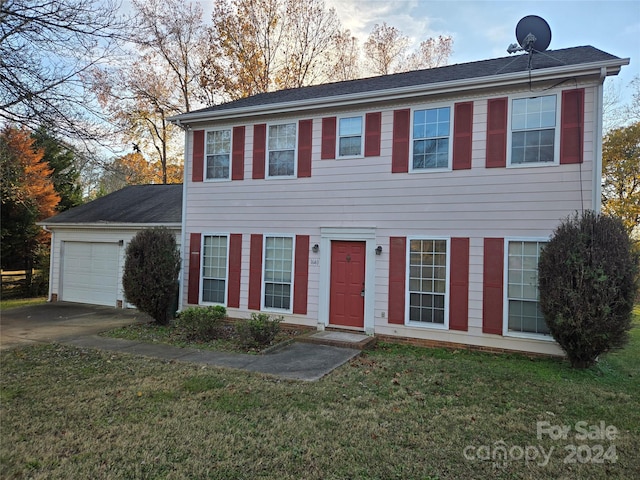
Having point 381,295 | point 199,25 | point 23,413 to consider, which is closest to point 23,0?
point 23,413

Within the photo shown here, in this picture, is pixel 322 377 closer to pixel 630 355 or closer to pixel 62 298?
pixel 630 355

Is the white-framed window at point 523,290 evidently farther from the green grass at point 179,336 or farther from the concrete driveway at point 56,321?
the concrete driveway at point 56,321

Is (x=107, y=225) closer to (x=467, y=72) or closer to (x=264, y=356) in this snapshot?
(x=264, y=356)

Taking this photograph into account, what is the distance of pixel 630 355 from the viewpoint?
25.3 feet

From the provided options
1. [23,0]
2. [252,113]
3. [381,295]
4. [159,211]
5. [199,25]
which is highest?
[199,25]

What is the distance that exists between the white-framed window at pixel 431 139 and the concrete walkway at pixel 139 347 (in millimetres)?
4010

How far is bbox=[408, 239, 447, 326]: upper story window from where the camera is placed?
7.91 m

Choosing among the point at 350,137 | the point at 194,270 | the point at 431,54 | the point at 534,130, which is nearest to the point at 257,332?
the point at 194,270

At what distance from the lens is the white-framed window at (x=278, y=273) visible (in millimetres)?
9344

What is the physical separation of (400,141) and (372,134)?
25.2 inches

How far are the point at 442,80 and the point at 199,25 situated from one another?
17580 mm

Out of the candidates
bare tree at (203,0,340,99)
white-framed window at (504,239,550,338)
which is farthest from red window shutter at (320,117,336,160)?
bare tree at (203,0,340,99)

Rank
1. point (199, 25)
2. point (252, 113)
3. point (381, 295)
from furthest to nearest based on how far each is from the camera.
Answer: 1. point (199, 25)
2. point (252, 113)
3. point (381, 295)

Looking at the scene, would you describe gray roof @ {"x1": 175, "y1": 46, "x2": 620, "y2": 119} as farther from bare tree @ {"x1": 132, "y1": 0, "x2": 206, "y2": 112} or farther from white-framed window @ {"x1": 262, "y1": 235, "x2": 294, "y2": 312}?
bare tree @ {"x1": 132, "y1": 0, "x2": 206, "y2": 112}
